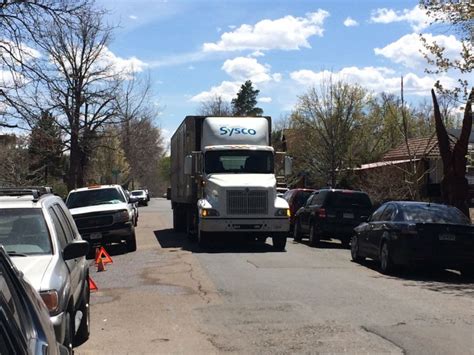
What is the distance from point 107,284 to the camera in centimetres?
1155

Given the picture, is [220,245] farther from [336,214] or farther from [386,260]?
[386,260]

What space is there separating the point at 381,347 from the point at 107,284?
20.2ft

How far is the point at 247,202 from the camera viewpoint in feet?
57.9

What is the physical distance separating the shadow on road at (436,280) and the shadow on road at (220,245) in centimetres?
407

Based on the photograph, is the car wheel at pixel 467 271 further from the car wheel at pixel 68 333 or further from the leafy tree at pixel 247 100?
the leafy tree at pixel 247 100

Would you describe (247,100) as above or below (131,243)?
above

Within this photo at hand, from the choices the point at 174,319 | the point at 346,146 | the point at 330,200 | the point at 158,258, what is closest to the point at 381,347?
the point at 174,319

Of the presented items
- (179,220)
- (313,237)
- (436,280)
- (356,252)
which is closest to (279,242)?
(313,237)

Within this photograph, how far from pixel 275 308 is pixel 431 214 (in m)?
5.56

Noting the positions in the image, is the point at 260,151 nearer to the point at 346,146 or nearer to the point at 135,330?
the point at 135,330

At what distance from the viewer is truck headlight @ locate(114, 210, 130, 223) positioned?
17047 mm

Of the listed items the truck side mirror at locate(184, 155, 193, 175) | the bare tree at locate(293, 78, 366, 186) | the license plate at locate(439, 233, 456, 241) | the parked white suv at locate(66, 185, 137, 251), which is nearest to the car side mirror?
the license plate at locate(439, 233, 456, 241)

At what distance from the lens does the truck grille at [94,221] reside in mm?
16906

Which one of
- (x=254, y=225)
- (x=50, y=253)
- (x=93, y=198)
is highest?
(x=50, y=253)
